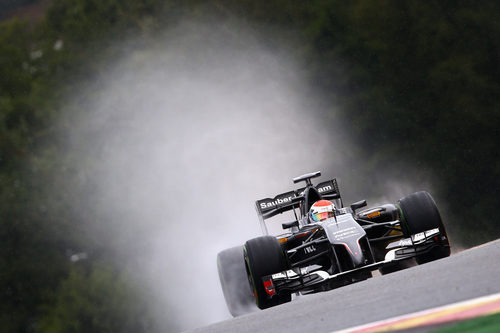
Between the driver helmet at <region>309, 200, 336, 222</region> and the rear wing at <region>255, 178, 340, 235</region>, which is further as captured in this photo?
the rear wing at <region>255, 178, 340, 235</region>

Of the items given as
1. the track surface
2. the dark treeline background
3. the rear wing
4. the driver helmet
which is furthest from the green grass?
the dark treeline background

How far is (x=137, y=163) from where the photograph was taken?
25.1m

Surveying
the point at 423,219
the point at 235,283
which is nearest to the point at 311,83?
the point at 235,283

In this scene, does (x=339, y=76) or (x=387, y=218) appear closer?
(x=387, y=218)

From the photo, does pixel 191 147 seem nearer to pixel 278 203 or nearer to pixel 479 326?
pixel 278 203

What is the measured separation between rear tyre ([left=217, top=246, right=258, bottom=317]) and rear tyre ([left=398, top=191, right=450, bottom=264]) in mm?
3155

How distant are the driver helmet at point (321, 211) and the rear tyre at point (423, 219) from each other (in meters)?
1.10

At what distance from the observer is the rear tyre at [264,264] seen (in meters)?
8.79

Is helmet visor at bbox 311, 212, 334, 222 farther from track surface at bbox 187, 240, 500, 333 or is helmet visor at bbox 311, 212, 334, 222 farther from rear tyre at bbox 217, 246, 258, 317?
track surface at bbox 187, 240, 500, 333

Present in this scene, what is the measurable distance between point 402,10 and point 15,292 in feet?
51.0

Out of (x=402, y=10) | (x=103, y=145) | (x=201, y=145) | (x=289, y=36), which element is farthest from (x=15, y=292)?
(x=402, y=10)

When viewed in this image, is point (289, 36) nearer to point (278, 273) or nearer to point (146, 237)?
point (146, 237)

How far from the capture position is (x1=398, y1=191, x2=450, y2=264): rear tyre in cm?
893

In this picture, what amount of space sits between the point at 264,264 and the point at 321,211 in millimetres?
1584
